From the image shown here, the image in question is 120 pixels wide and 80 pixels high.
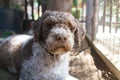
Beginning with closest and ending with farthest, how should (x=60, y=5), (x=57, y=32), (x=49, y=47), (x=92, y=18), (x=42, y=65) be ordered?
(x=57, y=32), (x=49, y=47), (x=42, y=65), (x=60, y=5), (x=92, y=18)

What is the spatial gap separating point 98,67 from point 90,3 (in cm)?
179

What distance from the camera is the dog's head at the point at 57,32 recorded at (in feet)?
11.9

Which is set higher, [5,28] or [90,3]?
[90,3]

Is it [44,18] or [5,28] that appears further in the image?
[5,28]

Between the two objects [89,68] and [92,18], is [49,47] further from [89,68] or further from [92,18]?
[92,18]

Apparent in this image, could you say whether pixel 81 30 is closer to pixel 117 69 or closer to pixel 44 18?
pixel 44 18

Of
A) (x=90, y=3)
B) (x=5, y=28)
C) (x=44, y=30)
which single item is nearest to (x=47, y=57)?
(x=44, y=30)

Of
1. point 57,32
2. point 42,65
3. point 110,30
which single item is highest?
point 57,32

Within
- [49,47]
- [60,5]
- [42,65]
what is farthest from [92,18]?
[49,47]

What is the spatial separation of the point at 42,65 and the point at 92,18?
326cm

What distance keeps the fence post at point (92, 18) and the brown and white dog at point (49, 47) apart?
106 inches

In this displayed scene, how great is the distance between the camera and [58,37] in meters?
3.57

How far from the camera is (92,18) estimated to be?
23.5 feet

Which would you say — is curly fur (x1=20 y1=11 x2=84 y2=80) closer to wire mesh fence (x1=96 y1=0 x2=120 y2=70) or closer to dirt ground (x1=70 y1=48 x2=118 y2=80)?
dirt ground (x1=70 y1=48 x2=118 y2=80)
